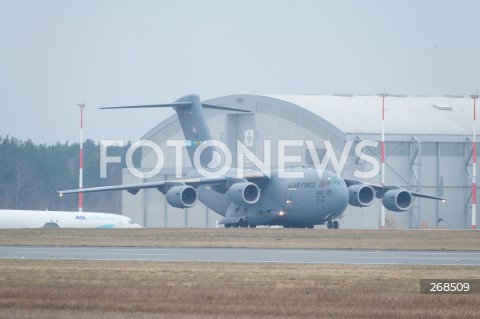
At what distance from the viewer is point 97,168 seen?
106 metres

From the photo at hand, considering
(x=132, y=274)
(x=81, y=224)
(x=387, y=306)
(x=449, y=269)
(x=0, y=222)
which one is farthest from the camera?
(x=81, y=224)

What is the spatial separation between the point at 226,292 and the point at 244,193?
111 ft

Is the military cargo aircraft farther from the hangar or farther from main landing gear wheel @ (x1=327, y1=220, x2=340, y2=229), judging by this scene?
the hangar

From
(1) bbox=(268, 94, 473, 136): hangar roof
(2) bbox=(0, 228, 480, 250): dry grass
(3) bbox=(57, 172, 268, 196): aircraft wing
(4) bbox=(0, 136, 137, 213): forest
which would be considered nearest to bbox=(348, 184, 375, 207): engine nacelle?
(3) bbox=(57, 172, 268, 196): aircraft wing

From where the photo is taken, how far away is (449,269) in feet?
83.4

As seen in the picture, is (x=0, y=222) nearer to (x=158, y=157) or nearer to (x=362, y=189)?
(x=158, y=157)

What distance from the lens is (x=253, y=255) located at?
3127 cm

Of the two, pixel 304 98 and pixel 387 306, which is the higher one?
pixel 304 98

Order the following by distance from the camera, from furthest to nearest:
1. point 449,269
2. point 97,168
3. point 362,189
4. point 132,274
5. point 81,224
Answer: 1. point 97,168
2. point 81,224
3. point 362,189
4. point 449,269
5. point 132,274

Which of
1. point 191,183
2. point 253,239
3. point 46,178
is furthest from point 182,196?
point 46,178

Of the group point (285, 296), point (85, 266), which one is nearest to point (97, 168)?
point (85, 266)

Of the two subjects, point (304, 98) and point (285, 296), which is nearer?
point (285, 296)

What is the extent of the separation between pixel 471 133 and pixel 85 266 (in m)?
45.5

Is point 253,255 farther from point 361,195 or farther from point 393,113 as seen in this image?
point 393,113
